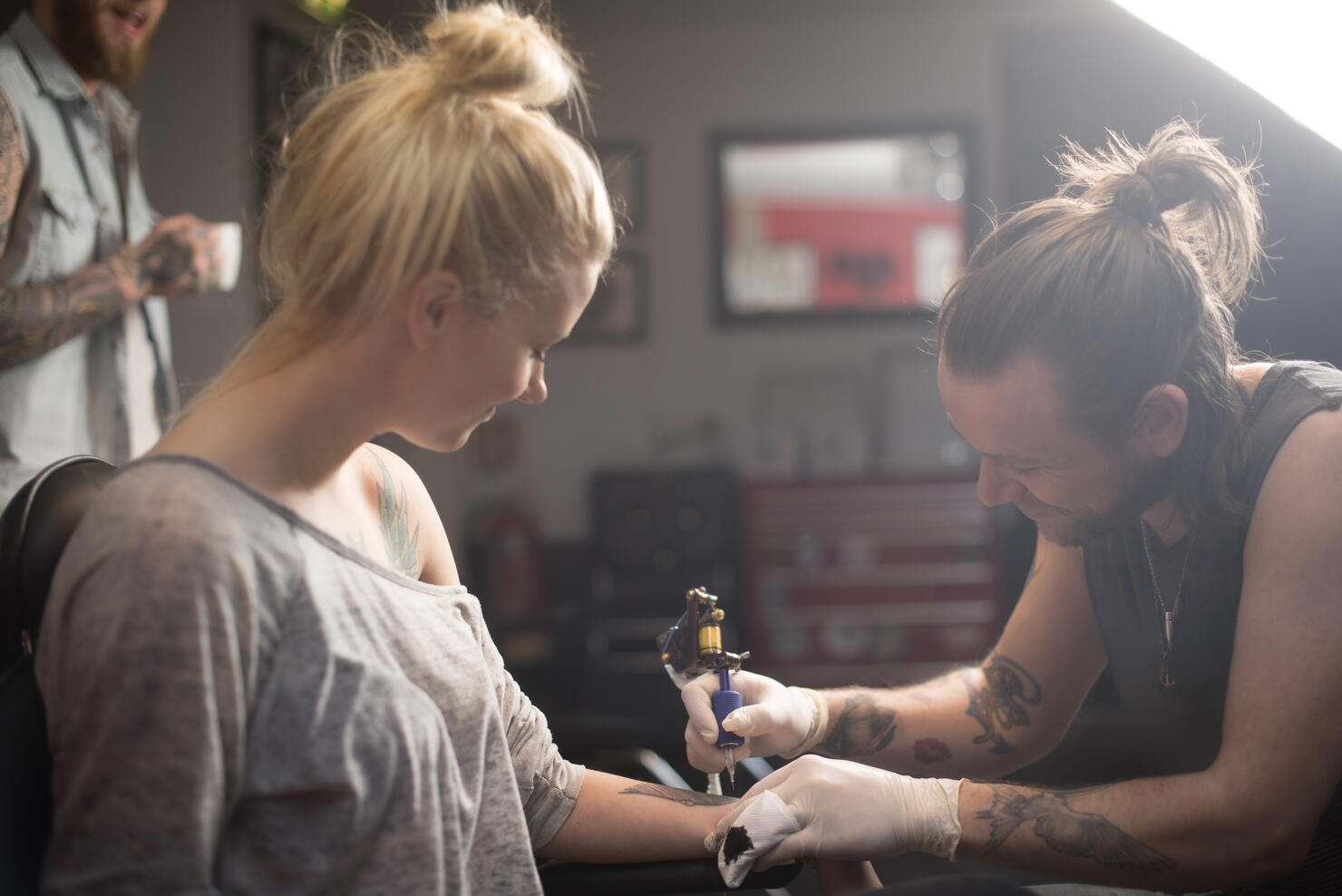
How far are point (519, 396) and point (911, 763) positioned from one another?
2.65 ft

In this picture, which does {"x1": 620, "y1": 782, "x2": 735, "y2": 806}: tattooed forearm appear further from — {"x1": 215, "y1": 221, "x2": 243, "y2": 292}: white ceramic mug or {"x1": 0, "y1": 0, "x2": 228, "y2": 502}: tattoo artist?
{"x1": 215, "y1": 221, "x2": 243, "y2": 292}: white ceramic mug

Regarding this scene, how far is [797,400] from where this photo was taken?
4637 millimetres

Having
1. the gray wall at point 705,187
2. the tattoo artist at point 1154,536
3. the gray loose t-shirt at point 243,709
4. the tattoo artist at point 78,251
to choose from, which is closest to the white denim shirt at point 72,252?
the tattoo artist at point 78,251

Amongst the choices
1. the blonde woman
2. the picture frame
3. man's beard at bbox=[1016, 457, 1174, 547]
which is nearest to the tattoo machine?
the blonde woman

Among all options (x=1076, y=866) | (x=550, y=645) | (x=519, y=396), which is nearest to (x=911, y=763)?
(x=1076, y=866)

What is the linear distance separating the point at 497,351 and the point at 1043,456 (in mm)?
683

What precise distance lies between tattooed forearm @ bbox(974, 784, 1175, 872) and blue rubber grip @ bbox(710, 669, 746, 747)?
0.96 ft

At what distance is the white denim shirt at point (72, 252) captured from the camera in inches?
66.1

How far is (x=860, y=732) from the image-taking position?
1400mm

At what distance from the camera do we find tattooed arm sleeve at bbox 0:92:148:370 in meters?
1.58

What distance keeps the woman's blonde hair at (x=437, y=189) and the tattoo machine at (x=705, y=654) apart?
43cm

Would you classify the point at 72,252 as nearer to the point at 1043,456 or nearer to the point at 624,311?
the point at 1043,456

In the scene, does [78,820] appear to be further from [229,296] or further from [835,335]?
[835,335]

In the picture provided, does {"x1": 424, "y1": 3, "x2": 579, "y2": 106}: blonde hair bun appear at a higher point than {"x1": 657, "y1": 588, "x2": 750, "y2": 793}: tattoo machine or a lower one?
higher
